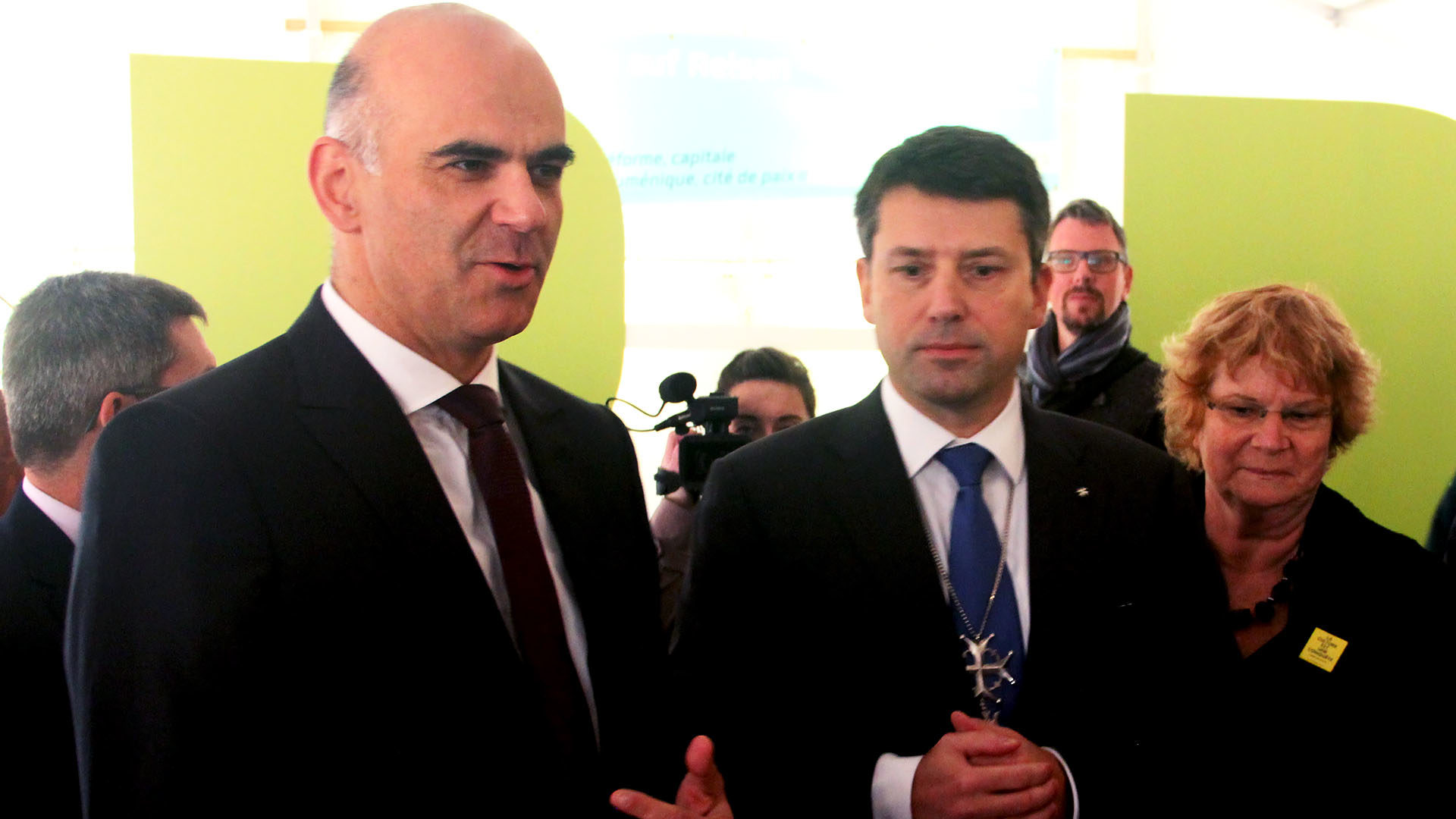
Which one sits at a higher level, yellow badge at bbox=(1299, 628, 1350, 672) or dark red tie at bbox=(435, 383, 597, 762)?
dark red tie at bbox=(435, 383, 597, 762)

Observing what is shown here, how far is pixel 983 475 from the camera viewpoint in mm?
1702

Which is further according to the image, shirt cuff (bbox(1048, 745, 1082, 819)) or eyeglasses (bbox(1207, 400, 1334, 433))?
eyeglasses (bbox(1207, 400, 1334, 433))

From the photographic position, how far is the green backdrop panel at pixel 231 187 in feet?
9.38

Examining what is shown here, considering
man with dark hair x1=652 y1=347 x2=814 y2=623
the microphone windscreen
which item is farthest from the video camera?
man with dark hair x1=652 y1=347 x2=814 y2=623

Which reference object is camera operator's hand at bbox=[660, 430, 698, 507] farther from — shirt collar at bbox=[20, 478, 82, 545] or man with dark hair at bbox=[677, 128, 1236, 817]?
shirt collar at bbox=[20, 478, 82, 545]

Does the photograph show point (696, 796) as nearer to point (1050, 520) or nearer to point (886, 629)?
point (886, 629)

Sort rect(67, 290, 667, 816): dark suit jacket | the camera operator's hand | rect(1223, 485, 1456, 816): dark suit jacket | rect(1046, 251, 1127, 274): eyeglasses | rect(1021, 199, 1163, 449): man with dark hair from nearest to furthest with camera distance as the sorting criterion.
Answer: rect(67, 290, 667, 816): dark suit jacket
rect(1223, 485, 1456, 816): dark suit jacket
the camera operator's hand
rect(1021, 199, 1163, 449): man with dark hair
rect(1046, 251, 1127, 274): eyeglasses

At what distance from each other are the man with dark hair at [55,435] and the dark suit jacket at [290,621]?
0.59m

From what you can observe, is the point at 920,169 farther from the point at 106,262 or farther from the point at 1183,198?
the point at 106,262

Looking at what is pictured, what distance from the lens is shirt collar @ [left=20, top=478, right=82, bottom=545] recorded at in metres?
1.79

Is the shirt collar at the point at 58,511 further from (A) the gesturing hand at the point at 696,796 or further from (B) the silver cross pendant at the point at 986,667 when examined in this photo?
(B) the silver cross pendant at the point at 986,667

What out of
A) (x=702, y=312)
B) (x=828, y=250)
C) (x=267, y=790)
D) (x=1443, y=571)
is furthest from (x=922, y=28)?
(x=267, y=790)

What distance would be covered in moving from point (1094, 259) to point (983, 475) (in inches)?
71.1

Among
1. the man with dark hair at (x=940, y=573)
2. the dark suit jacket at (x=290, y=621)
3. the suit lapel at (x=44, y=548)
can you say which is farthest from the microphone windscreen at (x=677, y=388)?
the dark suit jacket at (x=290, y=621)
